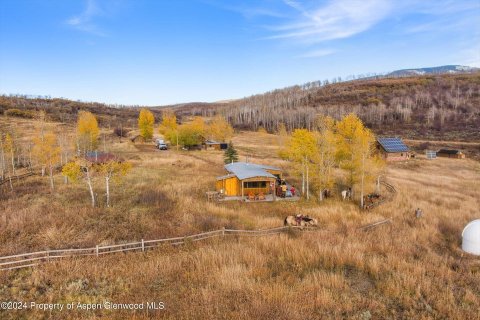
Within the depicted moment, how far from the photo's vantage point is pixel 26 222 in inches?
784

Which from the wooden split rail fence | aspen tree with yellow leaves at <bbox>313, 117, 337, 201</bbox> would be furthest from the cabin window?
the wooden split rail fence

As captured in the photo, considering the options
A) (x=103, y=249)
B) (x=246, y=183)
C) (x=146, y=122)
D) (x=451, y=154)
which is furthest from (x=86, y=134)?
(x=451, y=154)

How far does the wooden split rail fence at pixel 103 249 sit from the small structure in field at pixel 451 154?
59.5m

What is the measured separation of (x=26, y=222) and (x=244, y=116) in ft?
452

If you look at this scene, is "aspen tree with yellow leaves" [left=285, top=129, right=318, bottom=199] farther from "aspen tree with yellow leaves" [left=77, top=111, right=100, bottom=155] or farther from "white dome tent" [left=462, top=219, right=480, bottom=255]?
"aspen tree with yellow leaves" [left=77, top=111, right=100, bottom=155]

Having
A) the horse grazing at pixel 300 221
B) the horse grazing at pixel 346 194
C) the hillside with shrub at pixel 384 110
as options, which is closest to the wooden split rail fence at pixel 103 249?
the horse grazing at pixel 300 221

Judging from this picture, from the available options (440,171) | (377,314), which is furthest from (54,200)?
(440,171)

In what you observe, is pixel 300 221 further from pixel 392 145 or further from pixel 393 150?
pixel 392 145

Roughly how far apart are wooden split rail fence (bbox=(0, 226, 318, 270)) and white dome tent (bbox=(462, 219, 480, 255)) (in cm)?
1006

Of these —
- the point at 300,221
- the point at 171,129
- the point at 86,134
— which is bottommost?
the point at 300,221

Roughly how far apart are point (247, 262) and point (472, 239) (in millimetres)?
13490

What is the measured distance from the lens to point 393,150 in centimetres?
5731

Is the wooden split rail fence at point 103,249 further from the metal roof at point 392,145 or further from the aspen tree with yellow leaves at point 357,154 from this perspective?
the metal roof at point 392,145

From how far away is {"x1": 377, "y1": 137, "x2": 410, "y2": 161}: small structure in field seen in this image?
57.3 m
